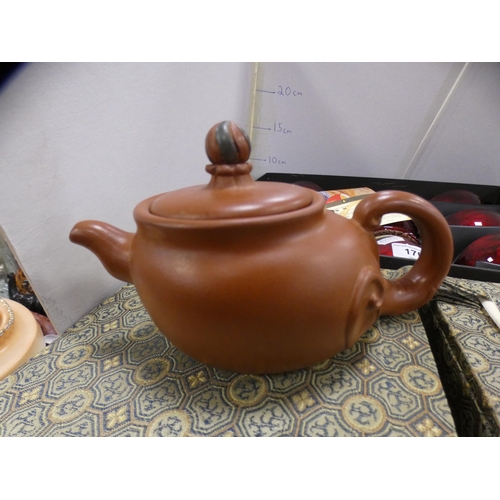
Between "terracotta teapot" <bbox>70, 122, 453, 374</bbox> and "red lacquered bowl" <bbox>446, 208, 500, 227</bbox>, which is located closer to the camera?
"terracotta teapot" <bbox>70, 122, 453, 374</bbox>

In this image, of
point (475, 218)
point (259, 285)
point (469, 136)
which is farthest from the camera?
point (469, 136)

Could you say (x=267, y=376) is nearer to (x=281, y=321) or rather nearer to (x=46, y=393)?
(x=281, y=321)

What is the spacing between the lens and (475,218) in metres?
1.02

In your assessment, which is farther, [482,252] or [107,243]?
[482,252]

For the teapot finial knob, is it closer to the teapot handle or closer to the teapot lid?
the teapot lid

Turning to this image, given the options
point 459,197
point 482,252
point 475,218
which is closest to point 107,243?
point 482,252

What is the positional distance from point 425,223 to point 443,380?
1.17ft

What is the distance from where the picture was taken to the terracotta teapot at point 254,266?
0.46 m

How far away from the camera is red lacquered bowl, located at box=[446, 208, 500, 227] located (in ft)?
3.29

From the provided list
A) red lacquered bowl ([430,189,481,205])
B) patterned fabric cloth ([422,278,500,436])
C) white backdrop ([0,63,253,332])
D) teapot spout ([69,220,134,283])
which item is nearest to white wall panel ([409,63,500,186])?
red lacquered bowl ([430,189,481,205])

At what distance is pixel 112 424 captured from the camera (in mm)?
543

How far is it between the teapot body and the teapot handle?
6 cm

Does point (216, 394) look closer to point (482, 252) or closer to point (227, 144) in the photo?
point (227, 144)

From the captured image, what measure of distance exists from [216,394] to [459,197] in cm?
117
